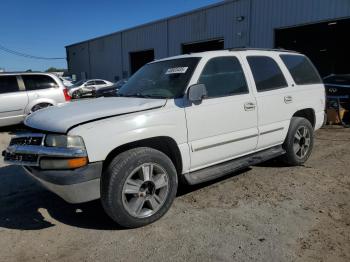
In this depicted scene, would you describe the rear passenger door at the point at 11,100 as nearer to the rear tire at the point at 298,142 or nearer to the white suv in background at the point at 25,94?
the white suv in background at the point at 25,94

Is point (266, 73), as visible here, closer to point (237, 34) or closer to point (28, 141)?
point (28, 141)

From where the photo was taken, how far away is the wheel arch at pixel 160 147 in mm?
3309

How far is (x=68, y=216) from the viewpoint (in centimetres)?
376

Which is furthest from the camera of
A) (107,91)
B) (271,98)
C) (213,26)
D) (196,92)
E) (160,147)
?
(213,26)

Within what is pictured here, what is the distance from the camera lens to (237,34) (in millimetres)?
18906

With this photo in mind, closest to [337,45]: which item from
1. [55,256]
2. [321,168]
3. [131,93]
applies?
[321,168]

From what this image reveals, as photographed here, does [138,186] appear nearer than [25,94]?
Yes

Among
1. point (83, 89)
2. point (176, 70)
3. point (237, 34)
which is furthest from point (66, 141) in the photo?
point (83, 89)

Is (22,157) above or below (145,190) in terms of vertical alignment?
above

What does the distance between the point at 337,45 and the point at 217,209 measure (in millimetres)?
28075

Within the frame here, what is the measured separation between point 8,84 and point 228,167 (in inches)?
306

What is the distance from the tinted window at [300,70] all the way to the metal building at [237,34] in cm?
1038

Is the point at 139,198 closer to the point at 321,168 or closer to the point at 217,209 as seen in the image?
the point at 217,209

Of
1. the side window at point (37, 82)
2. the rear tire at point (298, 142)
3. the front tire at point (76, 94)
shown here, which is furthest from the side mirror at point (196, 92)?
the front tire at point (76, 94)
